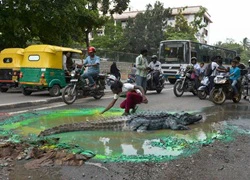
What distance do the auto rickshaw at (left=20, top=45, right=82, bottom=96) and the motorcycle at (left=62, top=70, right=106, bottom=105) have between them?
1829mm

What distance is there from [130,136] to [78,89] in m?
5.10

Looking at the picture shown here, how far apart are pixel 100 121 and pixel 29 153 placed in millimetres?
2004

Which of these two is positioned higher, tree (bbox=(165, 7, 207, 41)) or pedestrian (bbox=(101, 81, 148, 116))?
tree (bbox=(165, 7, 207, 41))

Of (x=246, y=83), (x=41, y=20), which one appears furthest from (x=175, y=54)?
(x=246, y=83)

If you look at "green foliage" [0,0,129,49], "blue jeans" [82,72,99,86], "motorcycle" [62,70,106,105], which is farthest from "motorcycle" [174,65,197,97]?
"green foliage" [0,0,129,49]

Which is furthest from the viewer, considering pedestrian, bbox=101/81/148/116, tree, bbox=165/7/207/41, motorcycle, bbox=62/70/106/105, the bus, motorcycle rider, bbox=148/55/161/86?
tree, bbox=165/7/207/41

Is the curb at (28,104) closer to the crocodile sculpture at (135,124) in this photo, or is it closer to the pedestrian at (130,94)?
the pedestrian at (130,94)

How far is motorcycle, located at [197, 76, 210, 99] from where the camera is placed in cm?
1164

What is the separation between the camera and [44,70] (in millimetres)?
11836

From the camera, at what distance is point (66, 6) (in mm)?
16266

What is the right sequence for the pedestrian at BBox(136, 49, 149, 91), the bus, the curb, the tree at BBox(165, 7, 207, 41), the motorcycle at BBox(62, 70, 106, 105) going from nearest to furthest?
the curb, the motorcycle at BBox(62, 70, 106, 105), the pedestrian at BBox(136, 49, 149, 91), the bus, the tree at BBox(165, 7, 207, 41)

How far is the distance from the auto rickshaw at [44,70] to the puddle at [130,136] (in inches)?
151

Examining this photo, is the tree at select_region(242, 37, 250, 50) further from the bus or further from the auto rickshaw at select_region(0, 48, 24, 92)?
the auto rickshaw at select_region(0, 48, 24, 92)

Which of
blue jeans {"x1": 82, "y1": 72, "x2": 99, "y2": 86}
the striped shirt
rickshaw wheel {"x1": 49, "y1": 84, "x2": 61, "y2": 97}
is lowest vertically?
rickshaw wheel {"x1": 49, "y1": 84, "x2": 61, "y2": 97}
